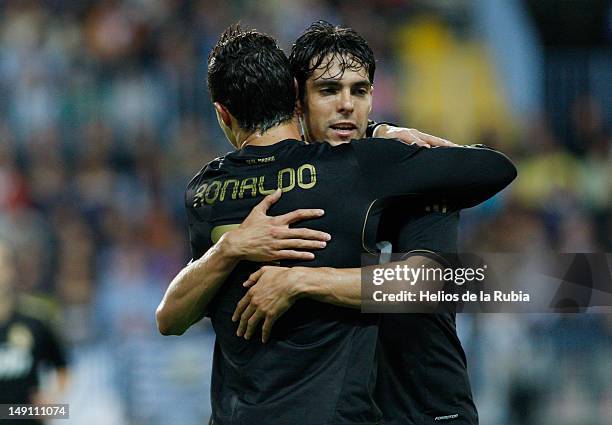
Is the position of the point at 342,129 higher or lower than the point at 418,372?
higher

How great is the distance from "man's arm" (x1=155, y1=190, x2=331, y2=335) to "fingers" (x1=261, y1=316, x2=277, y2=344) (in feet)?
0.62

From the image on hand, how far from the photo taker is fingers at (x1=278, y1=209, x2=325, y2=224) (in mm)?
3018

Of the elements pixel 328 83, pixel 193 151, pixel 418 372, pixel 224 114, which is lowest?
pixel 418 372

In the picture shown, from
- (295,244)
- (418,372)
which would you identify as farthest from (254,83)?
(418,372)

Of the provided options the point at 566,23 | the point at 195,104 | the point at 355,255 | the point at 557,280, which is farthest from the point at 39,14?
the point at 355,255

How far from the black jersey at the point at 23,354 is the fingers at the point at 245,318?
3294 mm

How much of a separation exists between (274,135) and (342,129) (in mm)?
475

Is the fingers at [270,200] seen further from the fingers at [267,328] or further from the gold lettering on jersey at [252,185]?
the fingers at [267,328]

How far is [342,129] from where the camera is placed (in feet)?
11.7

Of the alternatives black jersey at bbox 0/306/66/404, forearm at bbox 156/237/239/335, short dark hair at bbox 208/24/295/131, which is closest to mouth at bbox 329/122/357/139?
short dark hair at bbox 208/24/295/131

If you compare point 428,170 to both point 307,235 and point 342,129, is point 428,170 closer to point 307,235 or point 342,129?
point 307,235

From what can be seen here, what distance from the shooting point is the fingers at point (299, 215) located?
3.02 meters

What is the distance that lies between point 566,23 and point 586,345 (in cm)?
357

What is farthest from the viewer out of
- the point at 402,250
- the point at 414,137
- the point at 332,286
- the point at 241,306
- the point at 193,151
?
the point at 193,151
